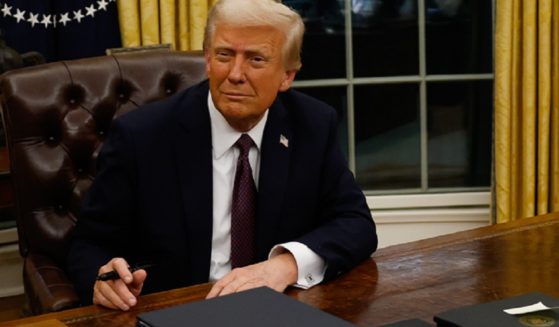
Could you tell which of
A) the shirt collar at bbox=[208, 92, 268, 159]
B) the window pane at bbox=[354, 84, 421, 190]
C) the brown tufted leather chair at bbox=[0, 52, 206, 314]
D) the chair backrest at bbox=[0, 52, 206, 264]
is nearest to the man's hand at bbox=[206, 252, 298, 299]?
the shirt collar at bbox=[208, 92, 268, 159]

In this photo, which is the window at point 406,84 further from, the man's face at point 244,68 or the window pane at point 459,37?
the man's face at point 244,68

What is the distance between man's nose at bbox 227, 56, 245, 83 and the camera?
1.89m

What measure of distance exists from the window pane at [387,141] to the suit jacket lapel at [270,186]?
1.89 meters

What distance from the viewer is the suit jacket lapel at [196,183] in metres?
1.92

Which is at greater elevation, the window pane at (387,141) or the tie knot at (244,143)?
the tie knot at (244,143)

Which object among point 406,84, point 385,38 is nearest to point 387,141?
point 406,84

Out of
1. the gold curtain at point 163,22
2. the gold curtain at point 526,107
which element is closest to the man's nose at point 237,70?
the gold curtain at point 163,22

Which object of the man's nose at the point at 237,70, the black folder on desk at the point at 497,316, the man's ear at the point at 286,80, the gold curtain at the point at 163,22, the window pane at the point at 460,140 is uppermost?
the gold curtain at the point at 163,22

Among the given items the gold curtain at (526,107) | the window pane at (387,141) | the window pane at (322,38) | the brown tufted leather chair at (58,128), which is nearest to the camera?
Result: the brown tufted leather chair at (58,128)

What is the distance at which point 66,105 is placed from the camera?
89.0 inches

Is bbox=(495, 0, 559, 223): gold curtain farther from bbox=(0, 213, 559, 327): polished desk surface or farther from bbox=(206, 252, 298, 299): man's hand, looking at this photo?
bbox=(206, 252, 298, 299): man's hand

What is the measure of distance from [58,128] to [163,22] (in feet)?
3.53

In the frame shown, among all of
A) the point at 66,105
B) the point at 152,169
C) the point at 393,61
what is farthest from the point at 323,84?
the point at 152,169

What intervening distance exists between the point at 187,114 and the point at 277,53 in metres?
0.24
